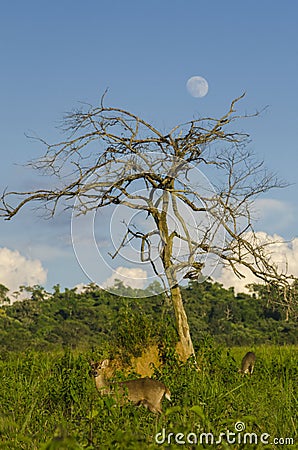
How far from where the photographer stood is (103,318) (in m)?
33.8

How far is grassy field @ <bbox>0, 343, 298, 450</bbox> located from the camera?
173 inches

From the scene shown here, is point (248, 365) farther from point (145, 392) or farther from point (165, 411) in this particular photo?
point (165, 411)

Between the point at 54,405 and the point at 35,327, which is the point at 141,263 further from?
the point at 35,327

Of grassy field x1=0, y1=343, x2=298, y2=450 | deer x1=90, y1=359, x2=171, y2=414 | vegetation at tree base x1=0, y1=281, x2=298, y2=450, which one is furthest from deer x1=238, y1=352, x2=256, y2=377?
deer x1=90, y1=359, x2=171, y2=414

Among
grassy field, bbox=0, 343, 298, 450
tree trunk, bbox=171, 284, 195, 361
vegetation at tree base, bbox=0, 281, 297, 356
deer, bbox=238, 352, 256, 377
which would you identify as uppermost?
vegetation at tree base, bbox=0, 281, 297, 356

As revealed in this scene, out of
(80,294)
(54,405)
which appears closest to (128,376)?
(54,405)

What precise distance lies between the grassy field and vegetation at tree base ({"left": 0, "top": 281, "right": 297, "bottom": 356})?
15.8 meters

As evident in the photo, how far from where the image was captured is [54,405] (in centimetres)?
870

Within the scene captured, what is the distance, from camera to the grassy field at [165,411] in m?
4.41

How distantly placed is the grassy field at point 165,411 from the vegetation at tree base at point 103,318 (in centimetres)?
1580

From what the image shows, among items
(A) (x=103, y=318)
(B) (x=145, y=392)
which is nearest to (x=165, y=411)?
(B) (x=145, y=392)

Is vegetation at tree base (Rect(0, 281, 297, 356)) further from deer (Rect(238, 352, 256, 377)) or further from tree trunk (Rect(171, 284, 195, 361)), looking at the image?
deer (Rect(238, 352, 256, 377))

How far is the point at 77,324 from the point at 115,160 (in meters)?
22.8

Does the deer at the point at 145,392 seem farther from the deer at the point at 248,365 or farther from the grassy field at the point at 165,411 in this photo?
the deer at the point at 248,365
